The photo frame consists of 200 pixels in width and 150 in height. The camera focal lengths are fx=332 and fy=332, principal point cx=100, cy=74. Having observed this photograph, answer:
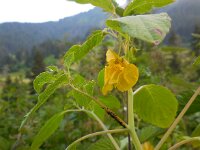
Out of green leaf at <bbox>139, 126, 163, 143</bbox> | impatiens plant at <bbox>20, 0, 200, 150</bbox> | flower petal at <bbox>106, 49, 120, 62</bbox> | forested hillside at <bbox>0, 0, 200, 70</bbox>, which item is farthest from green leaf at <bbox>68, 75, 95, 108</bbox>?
forested hillside at <bbox>0, 0, 200, 70</bbox>

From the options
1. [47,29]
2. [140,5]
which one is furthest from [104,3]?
[47,29]

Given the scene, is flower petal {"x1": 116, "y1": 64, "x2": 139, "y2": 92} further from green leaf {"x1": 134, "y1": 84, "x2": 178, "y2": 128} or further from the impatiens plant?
green leaf {"x1": 134, "y1": 84, "x2": 178, "y2": 128}

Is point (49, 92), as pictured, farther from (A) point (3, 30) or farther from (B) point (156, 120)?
(A) point (3, 30)

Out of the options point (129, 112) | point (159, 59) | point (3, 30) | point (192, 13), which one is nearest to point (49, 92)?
point (129, 112)

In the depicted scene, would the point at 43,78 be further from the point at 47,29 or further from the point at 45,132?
the point at 47,29

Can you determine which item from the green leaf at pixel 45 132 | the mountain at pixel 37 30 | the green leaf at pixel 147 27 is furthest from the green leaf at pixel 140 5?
the mountain at pixel 37 30

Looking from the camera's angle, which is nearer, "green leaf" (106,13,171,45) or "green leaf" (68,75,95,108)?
"green leaf" (106,13,171,45)

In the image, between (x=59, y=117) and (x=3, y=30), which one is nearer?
(x=59, y=117)

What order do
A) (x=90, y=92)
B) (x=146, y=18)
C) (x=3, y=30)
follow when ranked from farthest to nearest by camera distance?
1. (x=3, y=30)
2. (x=90, y=92)
3. (x=146, y=18)
